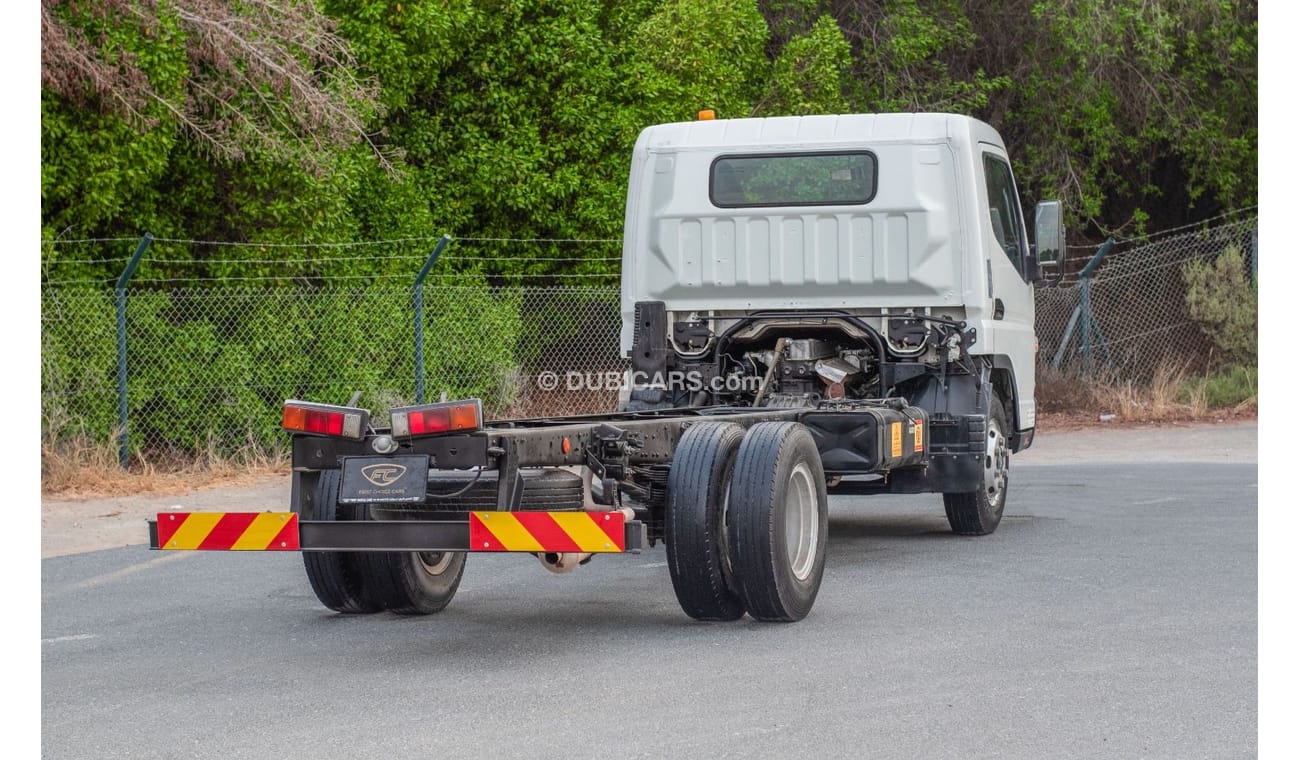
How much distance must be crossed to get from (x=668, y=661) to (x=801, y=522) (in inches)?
52.9

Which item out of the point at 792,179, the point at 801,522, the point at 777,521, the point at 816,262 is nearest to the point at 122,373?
the point at 792,179

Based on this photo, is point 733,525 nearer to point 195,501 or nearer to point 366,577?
Answer: point 366,577

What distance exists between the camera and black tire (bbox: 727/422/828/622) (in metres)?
7.06

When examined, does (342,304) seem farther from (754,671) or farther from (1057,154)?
(1057,154)

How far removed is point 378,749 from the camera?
525cm

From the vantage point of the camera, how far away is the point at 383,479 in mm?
6812

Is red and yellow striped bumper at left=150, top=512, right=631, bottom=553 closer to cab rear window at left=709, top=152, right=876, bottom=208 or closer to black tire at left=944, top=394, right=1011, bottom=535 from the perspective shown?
cab rear window at left=709, top=152, right=876, bottom=208

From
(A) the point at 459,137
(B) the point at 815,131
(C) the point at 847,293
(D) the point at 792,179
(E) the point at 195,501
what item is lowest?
(E) the point at 195,501

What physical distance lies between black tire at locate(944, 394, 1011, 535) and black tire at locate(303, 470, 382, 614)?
13.7ft

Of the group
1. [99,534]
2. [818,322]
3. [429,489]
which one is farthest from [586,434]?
[99,534]

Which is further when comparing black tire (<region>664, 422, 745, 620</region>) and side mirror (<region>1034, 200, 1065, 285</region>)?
side mirror (<region>1034, 200, 1065, 285</region>)

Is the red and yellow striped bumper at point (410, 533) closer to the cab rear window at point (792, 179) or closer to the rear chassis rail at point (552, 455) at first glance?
the rear chassis rail at point (552, 455)

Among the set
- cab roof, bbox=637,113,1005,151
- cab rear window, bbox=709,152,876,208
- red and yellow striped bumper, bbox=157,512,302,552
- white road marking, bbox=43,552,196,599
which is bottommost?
white road marking, bbox=43,552,196,599

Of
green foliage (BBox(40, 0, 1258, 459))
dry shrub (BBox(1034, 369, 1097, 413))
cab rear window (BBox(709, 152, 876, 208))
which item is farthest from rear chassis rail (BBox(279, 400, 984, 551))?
dry shrub (BBox(1034, 369, 1097, 413))
